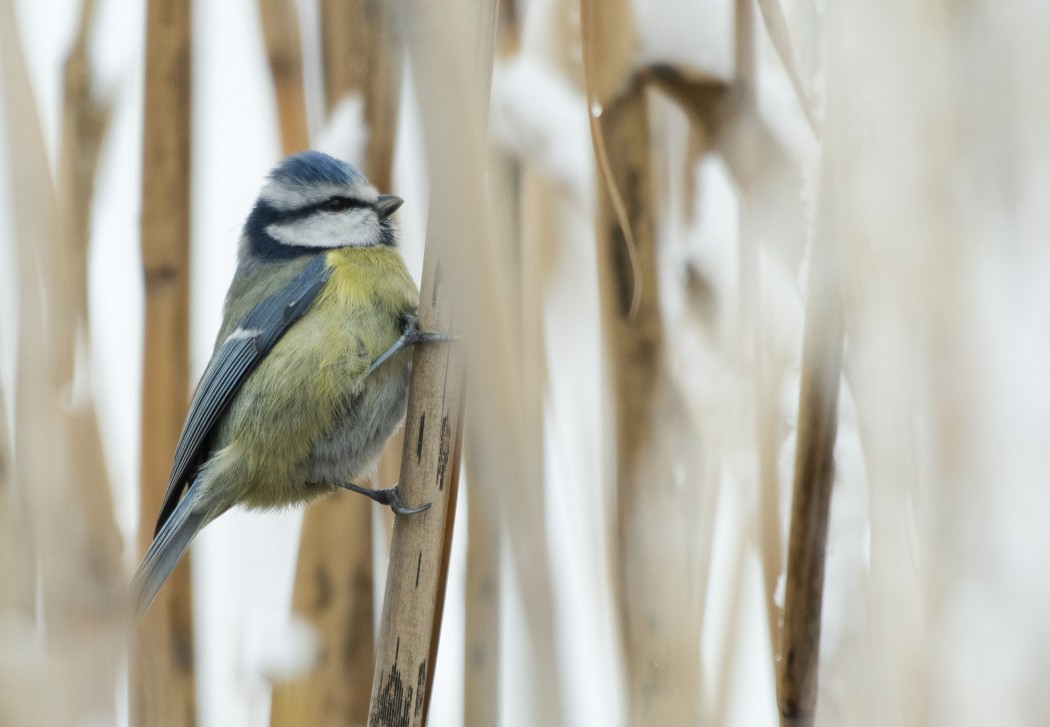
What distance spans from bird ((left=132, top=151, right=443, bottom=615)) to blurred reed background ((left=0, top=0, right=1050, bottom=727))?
50mm

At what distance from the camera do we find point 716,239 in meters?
0.84

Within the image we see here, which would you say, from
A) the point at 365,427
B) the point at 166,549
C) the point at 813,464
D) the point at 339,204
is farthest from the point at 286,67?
the point at 813,464

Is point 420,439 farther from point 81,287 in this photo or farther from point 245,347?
point 245,347

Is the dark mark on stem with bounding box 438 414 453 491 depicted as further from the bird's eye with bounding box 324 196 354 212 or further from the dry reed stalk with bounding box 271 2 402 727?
the bird's eye with bounding box 324 196 354 212

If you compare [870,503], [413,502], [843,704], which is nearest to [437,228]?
[413,502]

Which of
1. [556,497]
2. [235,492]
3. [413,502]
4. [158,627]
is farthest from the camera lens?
[235,492]

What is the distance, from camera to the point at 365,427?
1.08 m

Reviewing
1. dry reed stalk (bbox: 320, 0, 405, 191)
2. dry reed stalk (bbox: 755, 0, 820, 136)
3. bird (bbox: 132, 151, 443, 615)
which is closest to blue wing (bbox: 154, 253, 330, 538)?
bird (bbox: 132, 151, 443, 615)

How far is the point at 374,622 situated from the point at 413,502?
1.07 ft

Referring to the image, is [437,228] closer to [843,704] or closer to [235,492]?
[843,704]

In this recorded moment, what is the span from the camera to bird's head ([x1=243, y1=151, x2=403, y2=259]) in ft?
3.60

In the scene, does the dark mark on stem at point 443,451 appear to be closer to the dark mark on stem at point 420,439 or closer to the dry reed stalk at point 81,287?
the dark mark on stem at point 420,439

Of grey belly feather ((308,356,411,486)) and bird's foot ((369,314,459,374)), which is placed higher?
bird's foot ((369,314,459,374))

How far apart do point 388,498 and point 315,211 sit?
49cm
